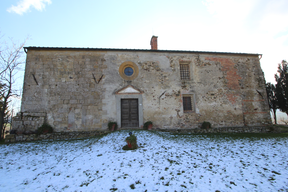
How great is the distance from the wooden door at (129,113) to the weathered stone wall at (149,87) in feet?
2.05

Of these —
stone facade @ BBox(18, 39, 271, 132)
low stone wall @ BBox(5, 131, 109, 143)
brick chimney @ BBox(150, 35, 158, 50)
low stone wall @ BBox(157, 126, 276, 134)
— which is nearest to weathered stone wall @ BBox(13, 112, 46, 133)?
stone facade @ BBox(18, 39, 271, 132)

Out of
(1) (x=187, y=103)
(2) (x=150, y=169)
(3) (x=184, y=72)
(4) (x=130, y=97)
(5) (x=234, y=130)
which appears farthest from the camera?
(3) (x=184, y=72)

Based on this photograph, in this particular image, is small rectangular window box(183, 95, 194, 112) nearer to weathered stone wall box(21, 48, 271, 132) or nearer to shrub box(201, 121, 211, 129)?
weathered stone wall box(21, 48, 271, 132)

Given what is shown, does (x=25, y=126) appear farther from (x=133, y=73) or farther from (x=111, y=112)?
(x=133, y=73)

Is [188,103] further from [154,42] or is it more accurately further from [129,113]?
[154,42]

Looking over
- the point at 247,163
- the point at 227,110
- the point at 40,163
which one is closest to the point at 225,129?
the point at 227,110

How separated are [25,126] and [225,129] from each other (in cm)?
1378

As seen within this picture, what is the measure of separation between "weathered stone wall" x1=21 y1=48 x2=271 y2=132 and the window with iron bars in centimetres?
31

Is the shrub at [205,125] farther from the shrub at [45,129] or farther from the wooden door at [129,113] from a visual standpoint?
the shrub at [45,129]

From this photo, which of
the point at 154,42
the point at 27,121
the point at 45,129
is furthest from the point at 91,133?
the point at 154,42

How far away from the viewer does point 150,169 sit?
4.28 m

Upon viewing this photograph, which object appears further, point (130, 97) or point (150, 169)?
point (130, 97)

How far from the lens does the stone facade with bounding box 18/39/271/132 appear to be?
392 inches

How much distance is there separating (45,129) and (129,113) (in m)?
5.47
